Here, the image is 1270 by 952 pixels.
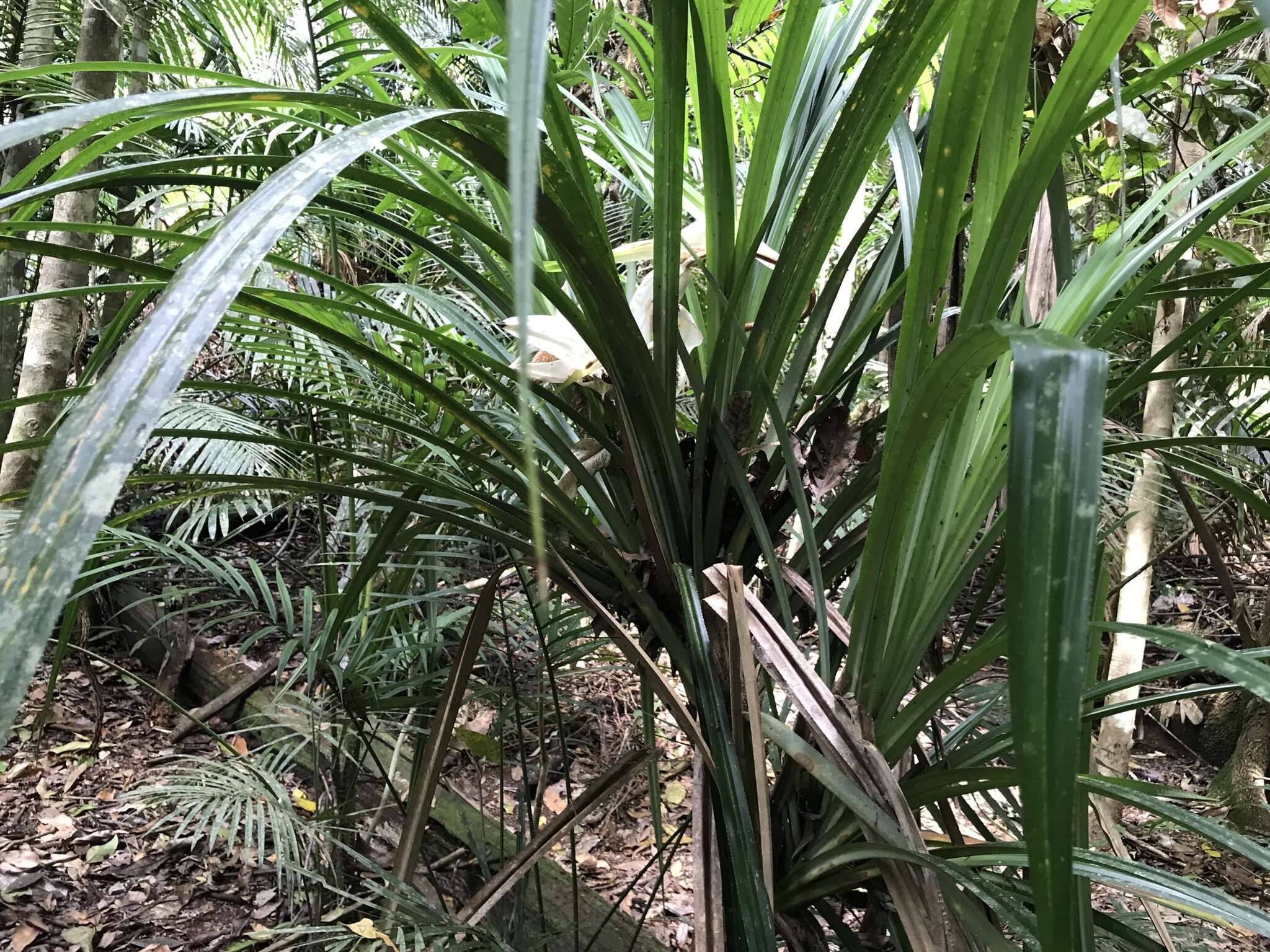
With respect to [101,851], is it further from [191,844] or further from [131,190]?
[131,190]

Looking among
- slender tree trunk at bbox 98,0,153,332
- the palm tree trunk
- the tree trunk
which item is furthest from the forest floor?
slender tree trunk at bbox 98,0,153,332

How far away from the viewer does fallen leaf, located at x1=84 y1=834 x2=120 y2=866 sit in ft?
4.59

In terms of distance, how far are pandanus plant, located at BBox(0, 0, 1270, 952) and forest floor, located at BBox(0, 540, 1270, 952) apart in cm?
64

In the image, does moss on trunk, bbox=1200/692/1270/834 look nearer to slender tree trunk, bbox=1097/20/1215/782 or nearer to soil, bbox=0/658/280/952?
slender tree trunk, bbox=1097/20/1215/782

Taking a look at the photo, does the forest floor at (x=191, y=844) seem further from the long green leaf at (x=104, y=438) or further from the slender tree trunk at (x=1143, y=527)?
the long green leaf at (x=104, y=438)

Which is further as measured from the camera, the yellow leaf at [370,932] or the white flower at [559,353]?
the yellow leaf at [370,932]

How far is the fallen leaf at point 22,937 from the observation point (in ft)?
3.86

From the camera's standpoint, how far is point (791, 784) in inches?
18.1

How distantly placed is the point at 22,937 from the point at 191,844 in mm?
358

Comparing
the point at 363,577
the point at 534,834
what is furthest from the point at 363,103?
the point at 534,834

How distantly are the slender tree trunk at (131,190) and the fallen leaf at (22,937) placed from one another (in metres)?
0.97

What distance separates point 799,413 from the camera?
52cm

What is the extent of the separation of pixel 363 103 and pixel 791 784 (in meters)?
0.42

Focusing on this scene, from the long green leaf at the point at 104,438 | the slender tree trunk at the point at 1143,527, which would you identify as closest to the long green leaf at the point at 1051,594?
the long green leaf at the point at 104,438
